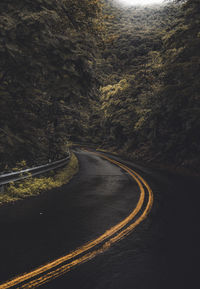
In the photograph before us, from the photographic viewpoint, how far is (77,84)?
347 inches

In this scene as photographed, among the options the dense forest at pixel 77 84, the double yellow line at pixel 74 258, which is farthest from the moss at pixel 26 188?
the double yellow line at pixel 74 258

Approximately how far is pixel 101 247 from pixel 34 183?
677 cm

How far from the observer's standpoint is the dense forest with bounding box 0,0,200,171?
26.9ft

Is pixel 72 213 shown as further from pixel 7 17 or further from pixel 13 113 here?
pixel 7 17

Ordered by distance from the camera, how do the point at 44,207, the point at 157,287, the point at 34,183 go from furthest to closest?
1. the point at 34,183
2. the point at 44,207
3. the point at 157,287

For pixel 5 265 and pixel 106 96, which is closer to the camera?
pixel 5 265

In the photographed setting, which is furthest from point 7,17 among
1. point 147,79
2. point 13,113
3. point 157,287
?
point 147,79

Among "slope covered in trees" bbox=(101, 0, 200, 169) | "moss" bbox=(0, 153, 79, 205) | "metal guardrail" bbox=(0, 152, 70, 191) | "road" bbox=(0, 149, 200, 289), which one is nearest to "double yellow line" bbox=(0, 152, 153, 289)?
"road" bbox=(0, 149, 200, 289)

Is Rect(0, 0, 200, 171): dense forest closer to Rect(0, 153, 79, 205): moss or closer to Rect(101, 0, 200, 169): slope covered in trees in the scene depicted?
Rect(101, 0, 200, 169): slope covered in trees

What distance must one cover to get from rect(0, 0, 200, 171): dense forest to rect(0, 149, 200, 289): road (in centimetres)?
266

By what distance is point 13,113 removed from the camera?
33.9 feet

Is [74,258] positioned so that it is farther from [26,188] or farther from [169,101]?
[169,101]

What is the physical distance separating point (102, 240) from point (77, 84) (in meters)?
4.49

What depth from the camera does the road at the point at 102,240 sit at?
457 centimetres
